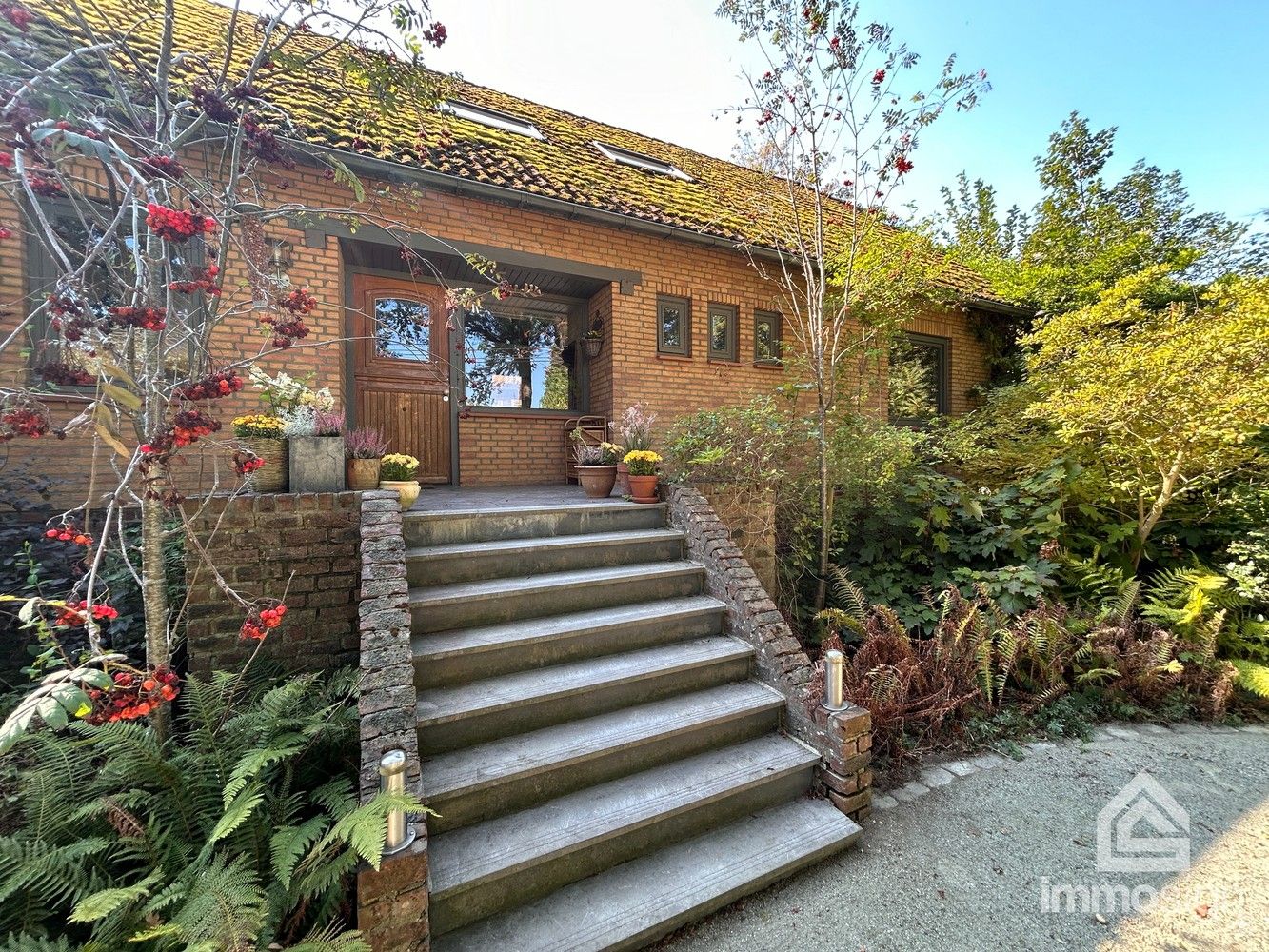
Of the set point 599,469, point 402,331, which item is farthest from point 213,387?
point 402,331

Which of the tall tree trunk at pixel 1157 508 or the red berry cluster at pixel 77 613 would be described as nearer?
the red berry cluster at pixel 77 613

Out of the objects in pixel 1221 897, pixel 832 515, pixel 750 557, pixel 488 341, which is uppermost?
pixel 488 341

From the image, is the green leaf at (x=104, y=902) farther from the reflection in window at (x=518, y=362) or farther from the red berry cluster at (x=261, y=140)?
the reflection in window at (x=518, y=362)

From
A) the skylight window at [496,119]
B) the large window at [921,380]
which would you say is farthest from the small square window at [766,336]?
the skylight window at [496,119]

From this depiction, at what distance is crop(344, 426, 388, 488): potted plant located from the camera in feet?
10.9

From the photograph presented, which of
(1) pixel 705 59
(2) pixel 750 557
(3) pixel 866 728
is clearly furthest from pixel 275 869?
(1) pixel 705 59

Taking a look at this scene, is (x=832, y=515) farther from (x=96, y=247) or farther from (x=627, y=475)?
(x=96, y=247)

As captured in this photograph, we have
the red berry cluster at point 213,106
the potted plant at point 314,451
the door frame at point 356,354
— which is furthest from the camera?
the door frame at point 356,354

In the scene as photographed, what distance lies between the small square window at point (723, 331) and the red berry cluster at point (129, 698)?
637 cm

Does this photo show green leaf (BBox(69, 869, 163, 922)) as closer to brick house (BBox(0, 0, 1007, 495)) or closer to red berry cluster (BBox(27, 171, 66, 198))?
red berry cluster (BBox(27, 171, 66, 198))

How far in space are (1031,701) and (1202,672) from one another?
1517 mm

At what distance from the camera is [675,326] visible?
21.9 ft

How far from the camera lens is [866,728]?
2.56 m

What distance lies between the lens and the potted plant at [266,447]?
2.94m
